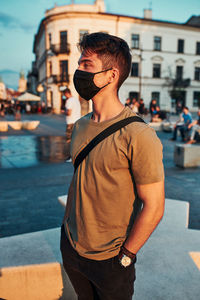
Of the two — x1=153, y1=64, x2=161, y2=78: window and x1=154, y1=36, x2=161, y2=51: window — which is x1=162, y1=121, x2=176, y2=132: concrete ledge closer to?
x1=153, y1=64, x2=161, y2=78: window

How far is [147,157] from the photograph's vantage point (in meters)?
1.13

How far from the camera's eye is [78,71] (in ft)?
4.59

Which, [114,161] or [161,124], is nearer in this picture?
[114,161]

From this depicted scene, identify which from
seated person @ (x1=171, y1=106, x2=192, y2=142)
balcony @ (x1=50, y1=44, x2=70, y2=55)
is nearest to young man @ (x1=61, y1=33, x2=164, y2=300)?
seated person @ (x1=171, y1=106, x2=192, y2=142)

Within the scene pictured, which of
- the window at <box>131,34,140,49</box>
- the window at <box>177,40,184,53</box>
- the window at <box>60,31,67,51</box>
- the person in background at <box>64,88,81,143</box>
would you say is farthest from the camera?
the window at <box>177,40,184,53</box>

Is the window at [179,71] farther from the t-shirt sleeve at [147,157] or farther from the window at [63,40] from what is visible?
the t-shirt sleeve at [147,157]

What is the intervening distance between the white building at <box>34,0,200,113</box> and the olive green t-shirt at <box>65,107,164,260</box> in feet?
102

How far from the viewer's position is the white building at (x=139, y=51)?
3145 centimetres

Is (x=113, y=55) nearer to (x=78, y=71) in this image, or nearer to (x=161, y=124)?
(x=78, y=71)

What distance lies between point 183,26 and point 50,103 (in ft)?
68.2

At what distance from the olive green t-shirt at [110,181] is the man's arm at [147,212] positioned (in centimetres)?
4

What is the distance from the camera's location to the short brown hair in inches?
49.6

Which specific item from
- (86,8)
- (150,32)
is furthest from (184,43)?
(86,8)

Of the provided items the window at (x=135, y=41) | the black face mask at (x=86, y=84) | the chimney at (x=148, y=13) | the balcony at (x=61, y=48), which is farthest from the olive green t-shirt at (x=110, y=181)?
the chimney at (x=148, y=13)
